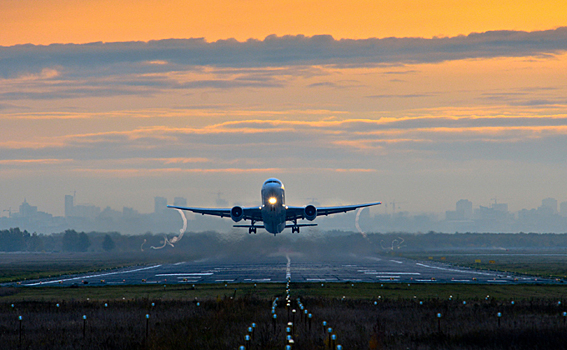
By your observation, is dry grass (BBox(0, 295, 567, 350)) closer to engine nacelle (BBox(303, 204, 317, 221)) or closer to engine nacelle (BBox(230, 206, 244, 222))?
engine nacelle (BBox(230, 206, 244, 222))

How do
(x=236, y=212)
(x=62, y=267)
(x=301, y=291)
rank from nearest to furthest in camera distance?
(x=301, y=291) → (x=236, y=212) → (x=62, y=267)

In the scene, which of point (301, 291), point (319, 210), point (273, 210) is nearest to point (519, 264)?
point (319, 210)

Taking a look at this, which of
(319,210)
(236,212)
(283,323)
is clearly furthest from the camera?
(319,210)

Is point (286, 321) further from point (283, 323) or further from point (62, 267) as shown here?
point (62, 267)

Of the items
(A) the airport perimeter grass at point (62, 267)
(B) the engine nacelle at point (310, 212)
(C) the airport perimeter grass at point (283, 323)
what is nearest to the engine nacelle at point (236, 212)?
(B) the engine nacelle at point (310, 212)

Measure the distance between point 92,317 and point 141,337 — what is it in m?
10.7

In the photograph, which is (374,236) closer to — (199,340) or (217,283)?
(217,283)

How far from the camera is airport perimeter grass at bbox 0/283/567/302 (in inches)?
2152

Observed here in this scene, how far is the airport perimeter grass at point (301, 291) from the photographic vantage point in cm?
5466

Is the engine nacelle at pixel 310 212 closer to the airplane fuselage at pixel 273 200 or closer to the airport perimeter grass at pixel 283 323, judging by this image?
the airplane fuselage at pixel 273 200

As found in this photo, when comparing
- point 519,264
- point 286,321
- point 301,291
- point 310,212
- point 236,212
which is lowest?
point 519,264

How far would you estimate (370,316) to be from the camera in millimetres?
39531

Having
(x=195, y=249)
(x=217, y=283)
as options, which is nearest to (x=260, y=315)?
(x=217, y=283)

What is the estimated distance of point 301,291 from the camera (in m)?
58.0
